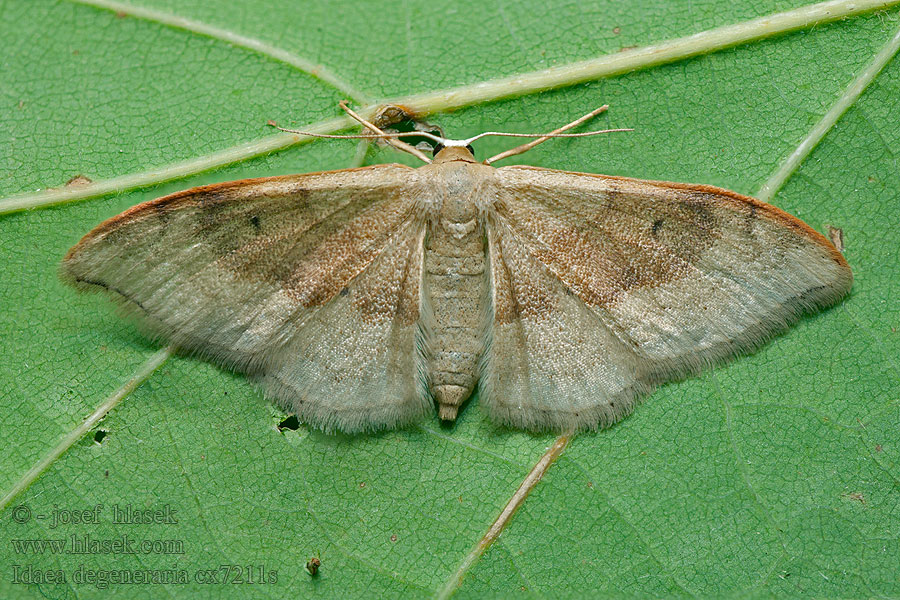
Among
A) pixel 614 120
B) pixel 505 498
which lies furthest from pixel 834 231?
pixel 505 498

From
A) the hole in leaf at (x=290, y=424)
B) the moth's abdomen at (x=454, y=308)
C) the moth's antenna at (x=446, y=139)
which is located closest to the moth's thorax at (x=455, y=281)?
the moth's abdomen at (x=454, y=308)

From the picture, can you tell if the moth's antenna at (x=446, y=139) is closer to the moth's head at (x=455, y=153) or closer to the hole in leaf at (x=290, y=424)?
the moth's head at (x=455, y=153)

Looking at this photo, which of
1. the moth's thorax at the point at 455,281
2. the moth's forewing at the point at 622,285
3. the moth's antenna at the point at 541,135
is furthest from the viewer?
the moth's antenna at the point at 541,135

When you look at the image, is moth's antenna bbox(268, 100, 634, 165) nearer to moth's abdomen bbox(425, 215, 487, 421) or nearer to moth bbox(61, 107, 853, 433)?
moth bbox(61, 107, 853, 433)

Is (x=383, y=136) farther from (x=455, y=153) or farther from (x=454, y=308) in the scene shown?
(x=454, y=308)

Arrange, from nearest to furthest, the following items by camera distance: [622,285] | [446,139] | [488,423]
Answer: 1. [622,285]
2. [488,423]
3. [446,139]

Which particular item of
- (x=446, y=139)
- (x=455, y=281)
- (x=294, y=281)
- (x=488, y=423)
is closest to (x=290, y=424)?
(x=294, y=281)

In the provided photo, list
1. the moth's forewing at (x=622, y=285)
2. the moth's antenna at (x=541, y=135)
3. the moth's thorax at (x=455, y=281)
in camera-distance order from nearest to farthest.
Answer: the moth's forewing at (x=622, y=285), the moth's thorax at (x=455, y=281), the moth's antenna at (x=541, y=135)
